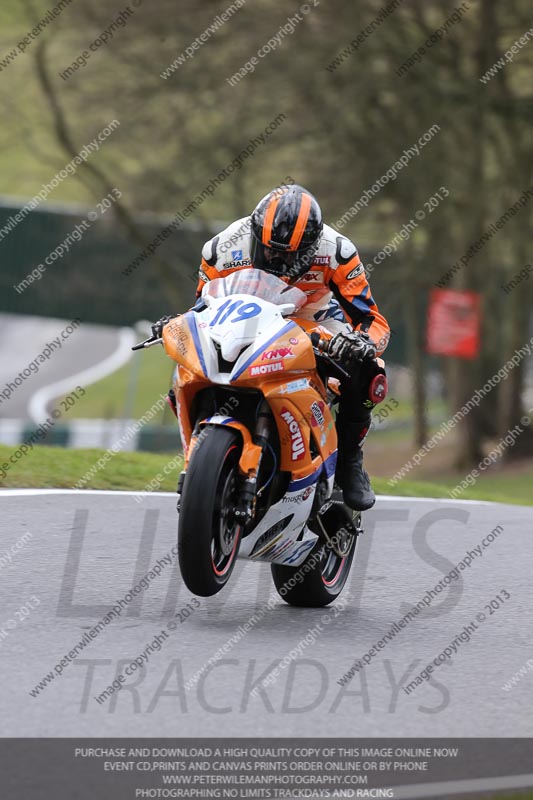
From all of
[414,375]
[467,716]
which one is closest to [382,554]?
[467,716]

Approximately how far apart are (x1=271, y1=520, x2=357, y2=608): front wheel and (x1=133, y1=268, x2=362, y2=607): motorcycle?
0.43 ft

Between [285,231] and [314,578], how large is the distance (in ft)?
5.25

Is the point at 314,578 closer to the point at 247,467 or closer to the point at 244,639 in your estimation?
the point at 244,639

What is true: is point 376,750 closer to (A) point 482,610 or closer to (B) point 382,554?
(A) point 482,610

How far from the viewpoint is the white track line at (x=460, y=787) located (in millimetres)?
3836

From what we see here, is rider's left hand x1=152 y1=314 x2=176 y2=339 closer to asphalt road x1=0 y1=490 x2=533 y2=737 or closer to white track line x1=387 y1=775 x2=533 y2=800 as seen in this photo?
asphalt road x1=0 y1=490 x2=533 y2=737

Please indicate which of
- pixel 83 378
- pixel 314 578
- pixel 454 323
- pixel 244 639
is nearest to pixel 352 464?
pixel 314 578

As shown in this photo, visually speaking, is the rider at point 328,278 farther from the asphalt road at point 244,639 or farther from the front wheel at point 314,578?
the asphalt road at point 244,639

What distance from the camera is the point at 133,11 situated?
24.2m

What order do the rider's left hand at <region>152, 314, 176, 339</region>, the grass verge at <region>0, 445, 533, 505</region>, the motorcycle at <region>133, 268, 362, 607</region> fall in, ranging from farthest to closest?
the grass verge at <region>0, 445, 533, 505</region>
the rider's left hand at <region>152, 314, 176, 339</region>
the motorcycle at <region>133, 268, 362, 607</region>

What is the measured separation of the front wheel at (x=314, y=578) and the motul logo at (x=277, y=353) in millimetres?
1066

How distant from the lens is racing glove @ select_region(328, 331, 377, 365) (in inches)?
229

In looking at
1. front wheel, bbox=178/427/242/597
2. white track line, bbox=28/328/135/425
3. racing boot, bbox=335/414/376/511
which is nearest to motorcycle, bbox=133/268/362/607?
front wheel, bbox=178/427/242/597

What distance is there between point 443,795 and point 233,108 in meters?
21.5
